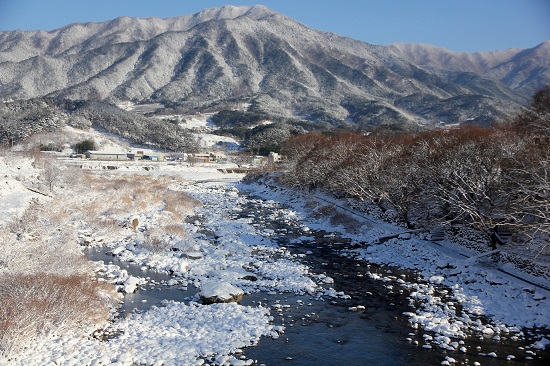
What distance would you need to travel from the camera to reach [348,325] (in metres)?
14.0

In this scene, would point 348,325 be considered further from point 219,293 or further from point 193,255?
point 193,255

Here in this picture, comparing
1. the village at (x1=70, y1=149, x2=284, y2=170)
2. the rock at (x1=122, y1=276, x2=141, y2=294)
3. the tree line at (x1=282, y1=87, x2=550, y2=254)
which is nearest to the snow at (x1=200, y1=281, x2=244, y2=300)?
the rock at (x1=122, y1=276, x2=141, y2=294)

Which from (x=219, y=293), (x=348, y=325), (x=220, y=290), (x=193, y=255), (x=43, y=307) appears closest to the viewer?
(x=43, y=307)

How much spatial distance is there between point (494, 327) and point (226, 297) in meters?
9.08

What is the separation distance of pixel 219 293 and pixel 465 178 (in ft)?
49.5

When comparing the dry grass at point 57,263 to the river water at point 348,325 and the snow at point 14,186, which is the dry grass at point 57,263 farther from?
the river water at point 348,325

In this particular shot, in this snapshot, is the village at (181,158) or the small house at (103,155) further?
the village at (181,158)

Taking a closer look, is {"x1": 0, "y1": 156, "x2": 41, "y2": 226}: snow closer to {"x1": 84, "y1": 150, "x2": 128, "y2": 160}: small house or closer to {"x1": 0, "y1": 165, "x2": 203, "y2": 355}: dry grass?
{"x1": 0, "y1": 165, "x2": 203, "y2": 355}: dry grass

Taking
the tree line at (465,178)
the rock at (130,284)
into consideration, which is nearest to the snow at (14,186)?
the rock at (130,284)

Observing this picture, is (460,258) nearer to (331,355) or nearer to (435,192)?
(435,192)

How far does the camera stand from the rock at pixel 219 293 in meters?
15.1

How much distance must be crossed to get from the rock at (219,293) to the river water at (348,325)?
41 cm

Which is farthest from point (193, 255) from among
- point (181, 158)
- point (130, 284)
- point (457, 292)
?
point (181, 158)

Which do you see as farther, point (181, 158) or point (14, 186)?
point (181, 158)
